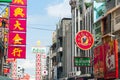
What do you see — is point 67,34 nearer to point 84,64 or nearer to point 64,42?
point 64,42

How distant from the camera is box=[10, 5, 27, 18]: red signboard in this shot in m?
35.0

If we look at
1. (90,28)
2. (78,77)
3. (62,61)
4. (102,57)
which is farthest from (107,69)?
(62,61)

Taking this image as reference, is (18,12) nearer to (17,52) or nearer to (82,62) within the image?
(17,52)

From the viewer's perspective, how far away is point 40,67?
107500 mm

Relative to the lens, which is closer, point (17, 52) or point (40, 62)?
point (17, 52)

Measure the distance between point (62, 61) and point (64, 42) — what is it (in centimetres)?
388

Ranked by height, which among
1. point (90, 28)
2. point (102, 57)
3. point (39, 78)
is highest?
point (90, 28)

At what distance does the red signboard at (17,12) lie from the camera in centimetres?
3503

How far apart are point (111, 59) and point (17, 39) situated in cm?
801

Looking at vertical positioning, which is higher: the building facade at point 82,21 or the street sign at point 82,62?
the building facade at point 82,21

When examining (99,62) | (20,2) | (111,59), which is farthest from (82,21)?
(20,2)

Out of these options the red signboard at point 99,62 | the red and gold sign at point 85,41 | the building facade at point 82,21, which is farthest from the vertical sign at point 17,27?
the building facade at point 82,21

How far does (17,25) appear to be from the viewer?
3528cm

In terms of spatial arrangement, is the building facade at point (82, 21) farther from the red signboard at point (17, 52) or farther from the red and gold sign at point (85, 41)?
the red signboard at point (17, 52)
